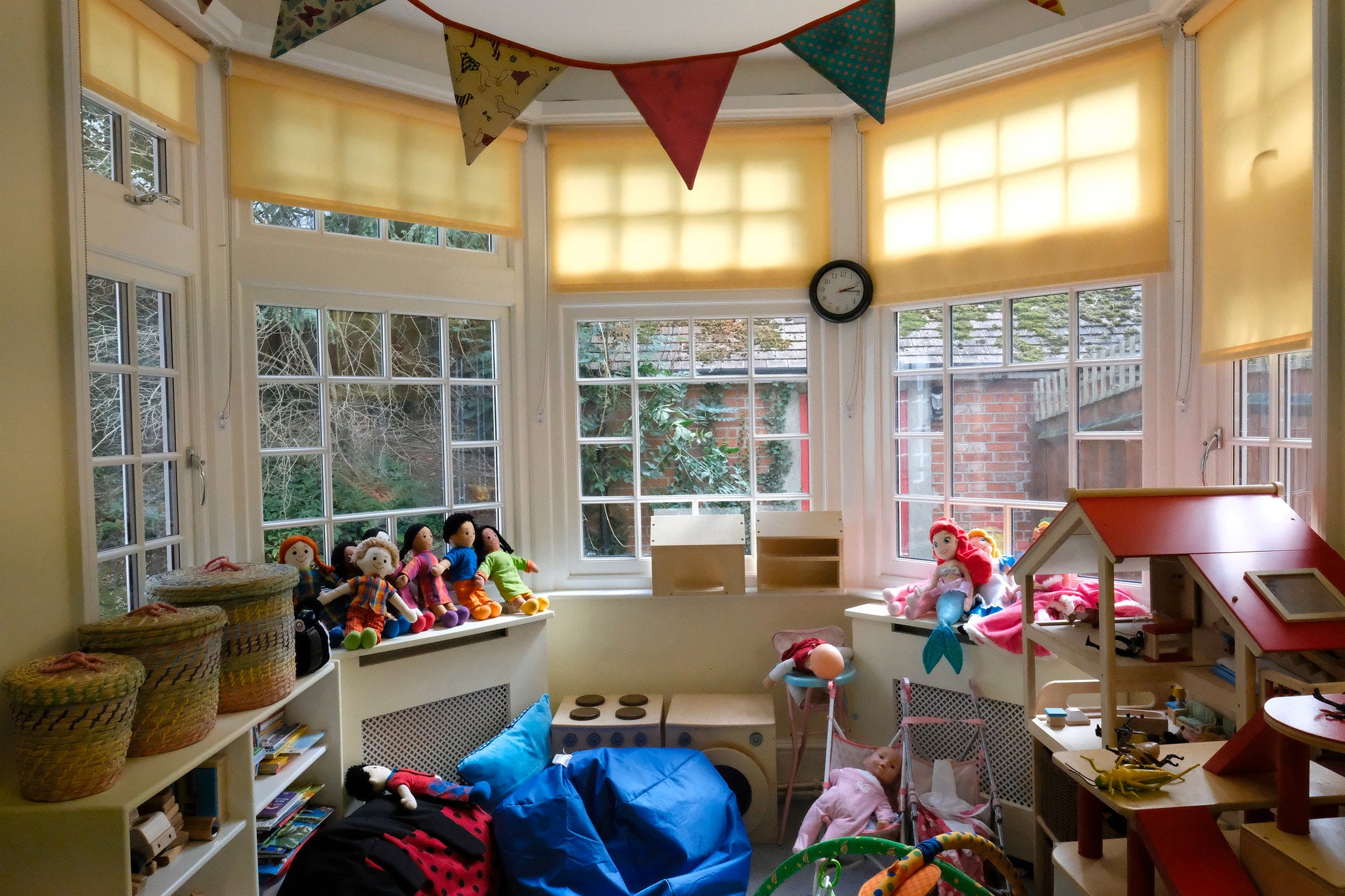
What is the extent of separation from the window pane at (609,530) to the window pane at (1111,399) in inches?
69.9

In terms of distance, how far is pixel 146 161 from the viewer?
2434 mm

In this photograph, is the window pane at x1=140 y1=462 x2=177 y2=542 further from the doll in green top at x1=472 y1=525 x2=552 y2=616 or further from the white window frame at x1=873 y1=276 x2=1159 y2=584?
the white window frame at x1=873 y1=276 x2=1159 y2=584

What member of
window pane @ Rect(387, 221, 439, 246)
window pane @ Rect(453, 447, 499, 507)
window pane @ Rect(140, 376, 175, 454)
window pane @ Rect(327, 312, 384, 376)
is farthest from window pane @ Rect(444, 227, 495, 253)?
window pane @ Rect(140, 376, 175, 454)

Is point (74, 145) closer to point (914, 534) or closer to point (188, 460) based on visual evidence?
point (188, 460)

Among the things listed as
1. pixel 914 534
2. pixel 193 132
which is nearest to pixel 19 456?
pixel 193 132

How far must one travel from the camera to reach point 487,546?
303cm

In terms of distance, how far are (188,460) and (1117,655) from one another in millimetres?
2663

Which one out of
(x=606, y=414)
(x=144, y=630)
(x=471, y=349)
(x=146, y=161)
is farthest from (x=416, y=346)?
(x=144, y=630)

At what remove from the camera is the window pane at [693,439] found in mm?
3414

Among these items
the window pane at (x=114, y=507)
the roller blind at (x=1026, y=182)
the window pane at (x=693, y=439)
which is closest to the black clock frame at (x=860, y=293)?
the roller blind at (x=1026, y=182)

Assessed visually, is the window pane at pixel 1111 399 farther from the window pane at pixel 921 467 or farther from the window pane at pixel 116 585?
the window pane at pixel 116 585

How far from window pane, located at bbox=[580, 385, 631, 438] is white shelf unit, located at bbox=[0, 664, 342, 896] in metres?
1.69

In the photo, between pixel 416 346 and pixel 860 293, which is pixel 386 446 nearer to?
pixel 416 346

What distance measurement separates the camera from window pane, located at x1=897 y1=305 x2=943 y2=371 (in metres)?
3.15
